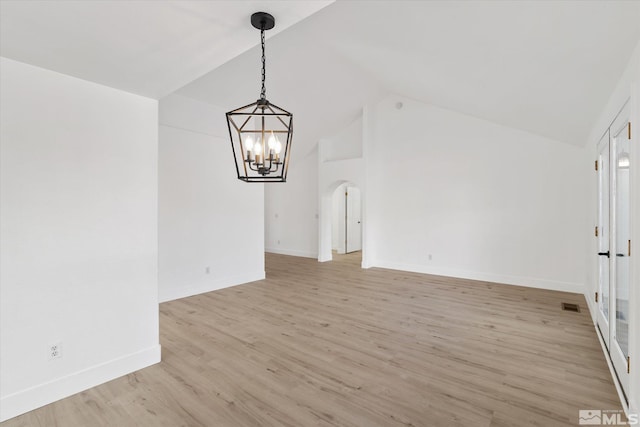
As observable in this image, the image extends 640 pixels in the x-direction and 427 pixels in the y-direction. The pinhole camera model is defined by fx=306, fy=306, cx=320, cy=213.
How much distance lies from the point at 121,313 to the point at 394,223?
5702mm

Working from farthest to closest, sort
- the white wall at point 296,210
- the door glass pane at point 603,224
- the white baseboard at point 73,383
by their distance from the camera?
the white wall at point 296,210, the door glass pane at point 603,224, the white baseboard at point 73,383

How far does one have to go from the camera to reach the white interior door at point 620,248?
7.83 feet

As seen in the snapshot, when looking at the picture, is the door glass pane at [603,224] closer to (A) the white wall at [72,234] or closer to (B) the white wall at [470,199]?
(B) the white wall at [470,199]

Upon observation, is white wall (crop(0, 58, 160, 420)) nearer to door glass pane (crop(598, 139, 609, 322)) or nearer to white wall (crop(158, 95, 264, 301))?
white wall (crop(158, 95, 264, 301))

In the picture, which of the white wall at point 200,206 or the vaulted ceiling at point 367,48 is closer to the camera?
the vaulted ceiling at point 367,48

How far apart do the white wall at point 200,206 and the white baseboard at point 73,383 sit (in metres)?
2.06

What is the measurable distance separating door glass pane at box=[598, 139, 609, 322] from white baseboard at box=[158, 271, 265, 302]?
510cm

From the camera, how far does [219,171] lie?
5375mm

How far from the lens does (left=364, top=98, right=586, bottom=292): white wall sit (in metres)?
5.21

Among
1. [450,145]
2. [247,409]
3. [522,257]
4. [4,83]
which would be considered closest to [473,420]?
[247,409]

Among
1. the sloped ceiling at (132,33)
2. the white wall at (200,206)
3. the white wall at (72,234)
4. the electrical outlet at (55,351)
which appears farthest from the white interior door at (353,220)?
the electrical outlet at (55,351)

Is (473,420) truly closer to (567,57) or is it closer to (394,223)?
(567,57)

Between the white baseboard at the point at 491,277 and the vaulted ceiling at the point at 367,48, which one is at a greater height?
the vaulted ceiling at the point at 367,48

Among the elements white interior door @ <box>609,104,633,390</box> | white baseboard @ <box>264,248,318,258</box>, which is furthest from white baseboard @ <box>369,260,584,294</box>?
white interior door @ <box>609,104,633,390</box>
